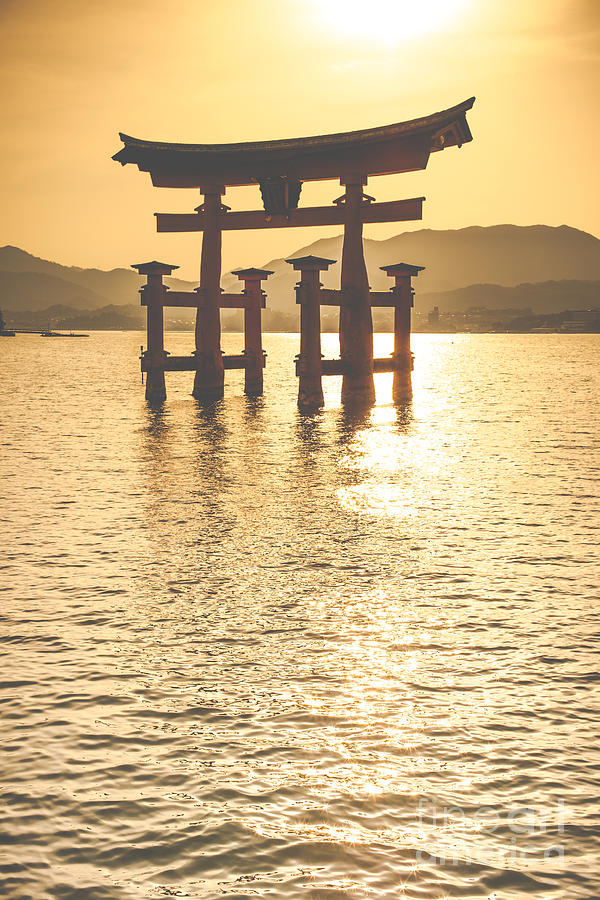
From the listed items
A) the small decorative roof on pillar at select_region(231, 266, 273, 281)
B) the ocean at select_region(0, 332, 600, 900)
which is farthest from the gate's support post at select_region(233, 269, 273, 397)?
the ocean at select_region(0, 332, 600, 900)

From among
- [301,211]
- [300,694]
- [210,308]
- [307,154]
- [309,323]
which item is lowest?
[300,694]

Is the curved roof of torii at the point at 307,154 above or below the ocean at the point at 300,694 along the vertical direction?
above

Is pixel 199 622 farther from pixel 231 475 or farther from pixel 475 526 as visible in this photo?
pixel 231 475

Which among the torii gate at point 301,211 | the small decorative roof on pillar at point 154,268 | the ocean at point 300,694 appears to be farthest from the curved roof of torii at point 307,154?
the ocean at point 300,694

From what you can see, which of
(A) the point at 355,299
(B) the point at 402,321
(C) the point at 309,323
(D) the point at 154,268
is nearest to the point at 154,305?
(D) the point at 154,268

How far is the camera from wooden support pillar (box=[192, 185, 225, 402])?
18.9 metres

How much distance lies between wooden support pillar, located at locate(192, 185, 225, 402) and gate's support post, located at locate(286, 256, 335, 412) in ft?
8.64

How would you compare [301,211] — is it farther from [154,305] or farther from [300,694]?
[300,694]

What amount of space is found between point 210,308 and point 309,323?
3.44 meters

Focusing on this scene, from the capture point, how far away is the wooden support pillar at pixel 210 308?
18875 millimetres

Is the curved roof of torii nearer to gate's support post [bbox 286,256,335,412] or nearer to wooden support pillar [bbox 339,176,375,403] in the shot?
wooden support pillar [bbox 339,176,375,403]

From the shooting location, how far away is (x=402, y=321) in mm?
21609

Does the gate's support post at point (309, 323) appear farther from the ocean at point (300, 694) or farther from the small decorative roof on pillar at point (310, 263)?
the ocean at point (300, 694)

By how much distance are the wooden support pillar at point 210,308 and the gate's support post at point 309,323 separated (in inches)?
104
